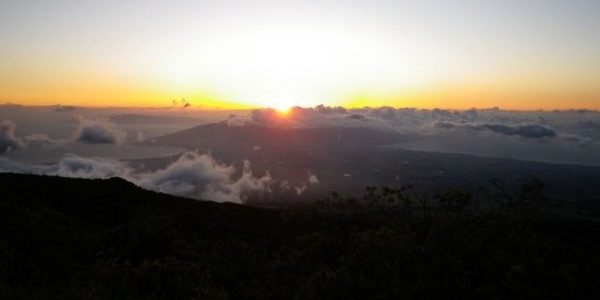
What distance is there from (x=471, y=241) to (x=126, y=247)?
20.7 m

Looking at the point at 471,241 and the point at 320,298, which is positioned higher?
the point at 471,241

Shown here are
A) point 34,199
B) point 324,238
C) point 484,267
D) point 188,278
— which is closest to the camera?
point 484,267

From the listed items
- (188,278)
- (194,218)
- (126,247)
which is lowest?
(194,218)

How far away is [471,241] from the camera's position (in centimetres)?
1877

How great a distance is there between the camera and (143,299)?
16.8m

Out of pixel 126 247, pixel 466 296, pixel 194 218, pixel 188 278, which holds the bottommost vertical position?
pixel 194 218

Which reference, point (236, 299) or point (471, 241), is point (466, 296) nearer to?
point (471, 241)

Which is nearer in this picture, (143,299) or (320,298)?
(320,298)

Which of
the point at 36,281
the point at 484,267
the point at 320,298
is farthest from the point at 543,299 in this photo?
the point at 36,281

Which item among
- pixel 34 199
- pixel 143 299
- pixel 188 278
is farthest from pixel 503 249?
pixel 34 199

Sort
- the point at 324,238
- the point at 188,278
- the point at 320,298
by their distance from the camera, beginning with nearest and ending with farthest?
the point at 320,298 → the point at 188,278 → the point at 324,238

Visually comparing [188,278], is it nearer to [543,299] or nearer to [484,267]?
[484,267]

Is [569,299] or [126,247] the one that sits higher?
[569,299]

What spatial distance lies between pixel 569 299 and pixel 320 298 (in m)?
8.27
